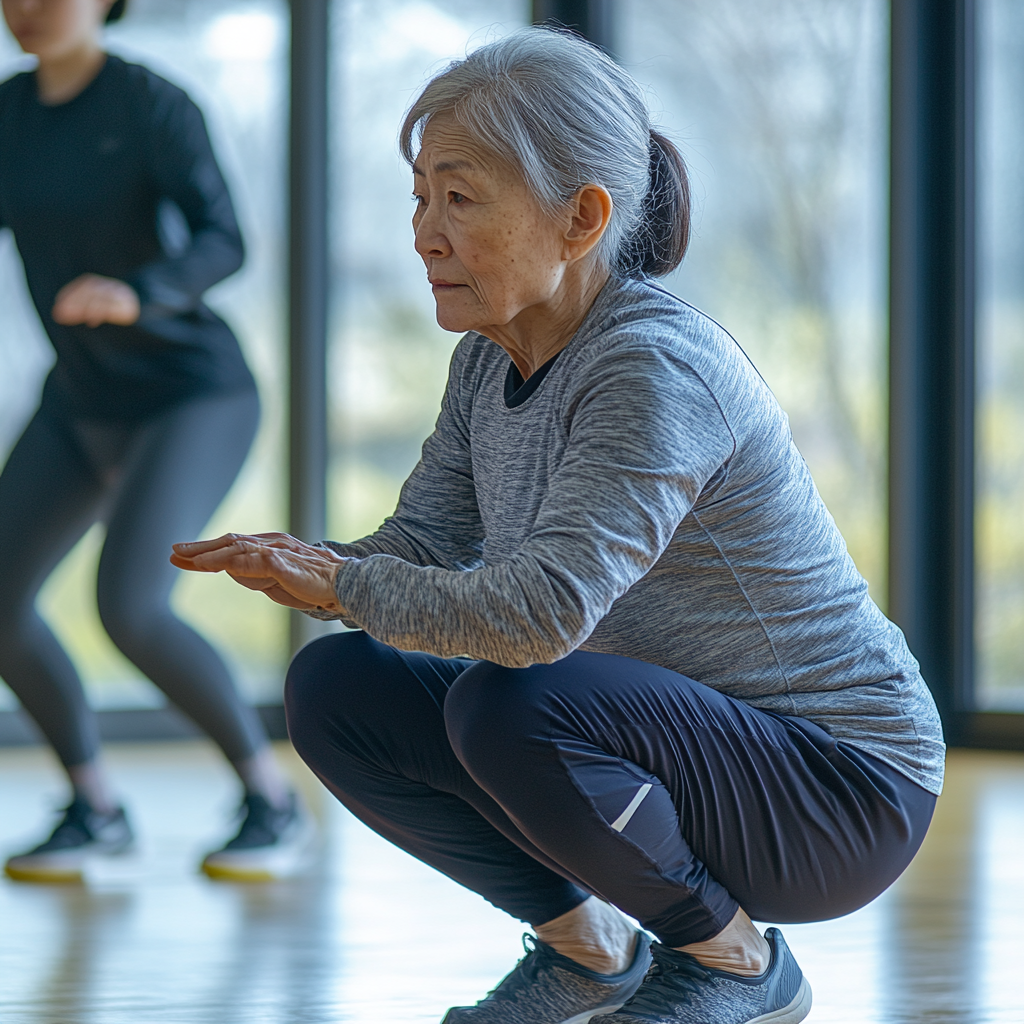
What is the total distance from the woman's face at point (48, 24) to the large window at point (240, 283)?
44.6 inches

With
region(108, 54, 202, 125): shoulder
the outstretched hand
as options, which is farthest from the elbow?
region(108, 54, 202, 125): shoulder

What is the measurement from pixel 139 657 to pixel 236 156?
68.6 inches

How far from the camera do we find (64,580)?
326 centimetres

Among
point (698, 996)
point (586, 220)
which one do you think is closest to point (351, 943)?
point (698, 996)

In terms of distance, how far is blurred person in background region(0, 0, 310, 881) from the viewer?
2082 mm

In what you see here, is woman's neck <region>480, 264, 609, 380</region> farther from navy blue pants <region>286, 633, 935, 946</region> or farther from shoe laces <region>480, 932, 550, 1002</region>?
shoe laces <region>480, 932, 550, 1002</region>

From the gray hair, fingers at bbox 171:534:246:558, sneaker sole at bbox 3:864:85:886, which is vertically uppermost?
the gray hair

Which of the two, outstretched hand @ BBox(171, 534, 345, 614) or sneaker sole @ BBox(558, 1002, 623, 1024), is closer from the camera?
outstretched hand @ BBox(171, 534, 345, 614)

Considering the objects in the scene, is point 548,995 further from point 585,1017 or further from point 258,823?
point 258,823

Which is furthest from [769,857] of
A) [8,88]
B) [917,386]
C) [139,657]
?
[917,386]

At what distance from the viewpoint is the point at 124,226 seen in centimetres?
219

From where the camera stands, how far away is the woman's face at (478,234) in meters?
1.21

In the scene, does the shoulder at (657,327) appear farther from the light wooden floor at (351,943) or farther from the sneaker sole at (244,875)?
the sneaker sole at (244,875)

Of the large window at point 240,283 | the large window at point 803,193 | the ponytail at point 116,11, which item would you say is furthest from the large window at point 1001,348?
the ponytail at point 116,11
